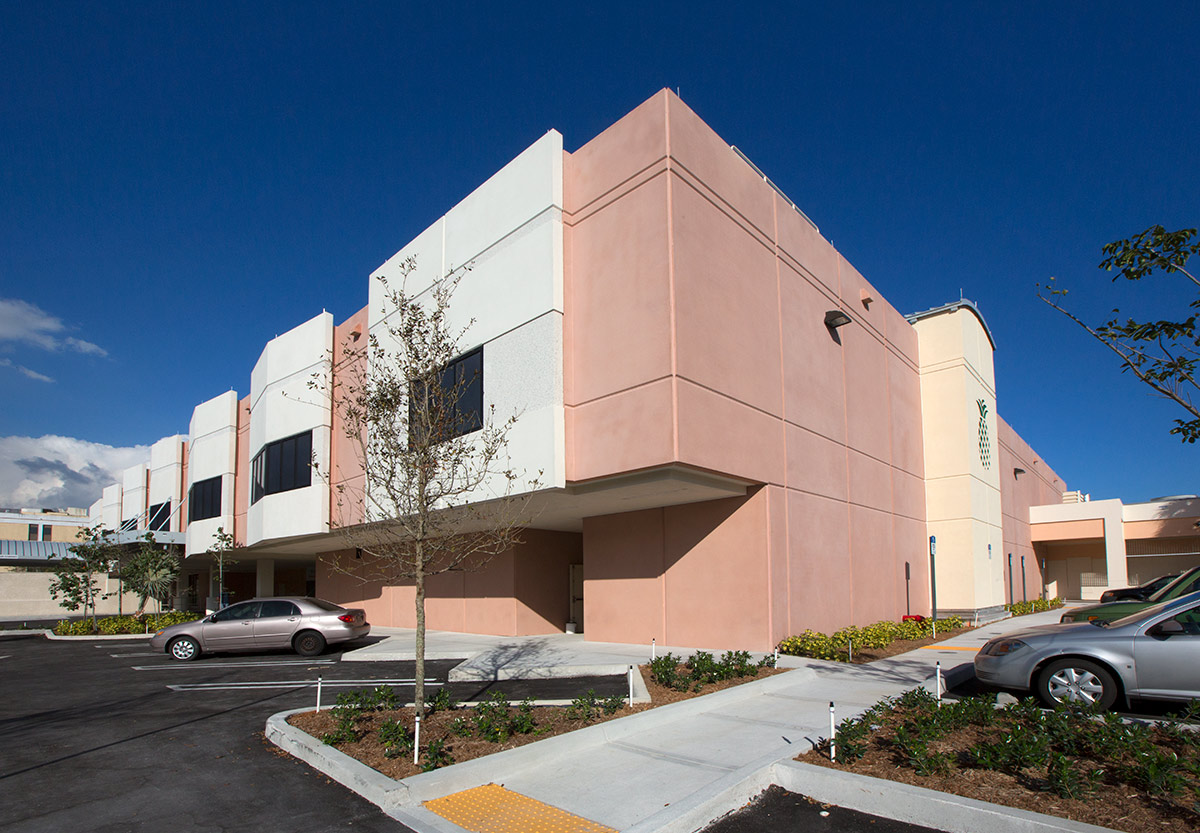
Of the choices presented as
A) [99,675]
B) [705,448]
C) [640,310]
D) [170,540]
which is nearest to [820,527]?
[705,448]

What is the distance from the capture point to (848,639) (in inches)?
582

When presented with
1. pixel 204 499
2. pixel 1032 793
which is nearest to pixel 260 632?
pixel 1032 793

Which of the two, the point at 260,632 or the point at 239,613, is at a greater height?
the point at 239,613

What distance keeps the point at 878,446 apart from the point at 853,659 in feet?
27.7

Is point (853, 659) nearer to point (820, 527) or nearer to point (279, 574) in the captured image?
point (820, 527)

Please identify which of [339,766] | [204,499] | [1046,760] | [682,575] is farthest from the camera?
[204,499]

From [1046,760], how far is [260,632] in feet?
53.9

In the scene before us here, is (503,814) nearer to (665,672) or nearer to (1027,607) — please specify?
(665,672)

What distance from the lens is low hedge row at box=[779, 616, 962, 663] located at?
45.2 feet

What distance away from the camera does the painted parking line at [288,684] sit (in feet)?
41.9

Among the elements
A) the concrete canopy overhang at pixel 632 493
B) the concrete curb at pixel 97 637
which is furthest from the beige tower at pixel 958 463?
the concrete curb at pixel 97 637

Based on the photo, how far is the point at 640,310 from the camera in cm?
1324

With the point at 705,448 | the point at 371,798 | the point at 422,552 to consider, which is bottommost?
the point at 371,798

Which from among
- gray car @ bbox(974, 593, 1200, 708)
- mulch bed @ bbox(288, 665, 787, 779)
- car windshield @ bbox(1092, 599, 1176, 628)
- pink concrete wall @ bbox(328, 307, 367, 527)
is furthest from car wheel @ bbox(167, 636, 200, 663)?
car windshield @ bbox(1092, 599, 1176, 628)
